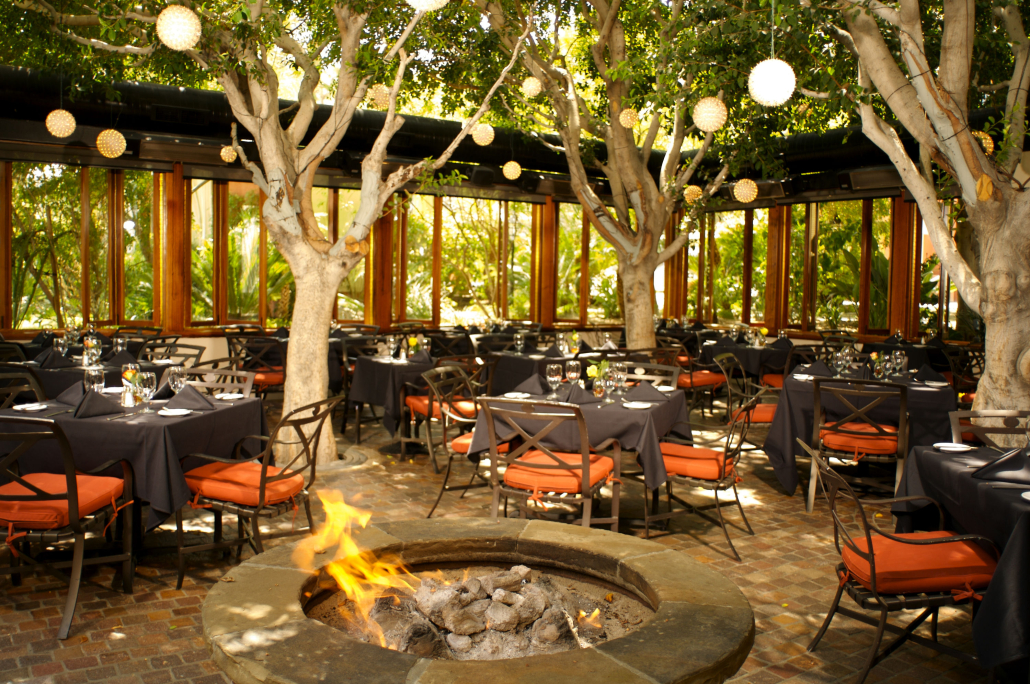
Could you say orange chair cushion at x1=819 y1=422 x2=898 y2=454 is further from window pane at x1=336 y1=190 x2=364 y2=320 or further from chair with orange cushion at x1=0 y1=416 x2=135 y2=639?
window pane at x1=336 y1=190 x2=364 y2=320

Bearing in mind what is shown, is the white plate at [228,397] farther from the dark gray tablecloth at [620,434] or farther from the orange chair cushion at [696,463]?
the orange chair cushion at [696,463]

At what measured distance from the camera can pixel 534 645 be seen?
7.68 ft

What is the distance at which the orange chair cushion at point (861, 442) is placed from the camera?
550cm

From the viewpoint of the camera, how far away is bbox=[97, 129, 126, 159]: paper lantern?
8828 mm

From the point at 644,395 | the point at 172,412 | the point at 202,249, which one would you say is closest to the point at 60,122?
the point at 202,249

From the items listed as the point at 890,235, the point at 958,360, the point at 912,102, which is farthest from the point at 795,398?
the point at 890,235

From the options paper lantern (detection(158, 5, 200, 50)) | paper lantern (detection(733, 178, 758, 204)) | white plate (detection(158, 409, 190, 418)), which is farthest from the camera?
paper lantern (detection(733, 178, 758, 204))

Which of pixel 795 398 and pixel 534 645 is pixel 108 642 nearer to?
pixel 534 645

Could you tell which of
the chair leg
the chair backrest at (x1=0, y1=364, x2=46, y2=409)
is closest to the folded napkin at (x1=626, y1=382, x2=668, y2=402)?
the chair leg

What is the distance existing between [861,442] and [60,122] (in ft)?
25.7

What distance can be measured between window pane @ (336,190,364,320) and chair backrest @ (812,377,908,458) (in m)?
8.20

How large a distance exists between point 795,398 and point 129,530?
4482mm

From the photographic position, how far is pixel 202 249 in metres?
11.5

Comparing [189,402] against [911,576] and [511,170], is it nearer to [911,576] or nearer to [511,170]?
[911,576]
